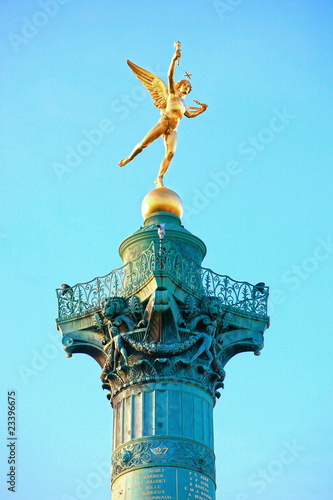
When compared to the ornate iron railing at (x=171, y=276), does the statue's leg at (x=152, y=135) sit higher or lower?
higher

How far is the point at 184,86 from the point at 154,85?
1.66 meters

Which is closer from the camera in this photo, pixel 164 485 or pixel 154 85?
pixel 164 485

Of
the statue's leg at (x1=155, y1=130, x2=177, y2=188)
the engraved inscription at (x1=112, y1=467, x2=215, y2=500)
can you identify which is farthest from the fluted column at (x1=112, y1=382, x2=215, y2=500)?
the statue's leg at (x1=155, y1=130, x2=177, y2=188)

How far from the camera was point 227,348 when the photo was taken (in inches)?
1471

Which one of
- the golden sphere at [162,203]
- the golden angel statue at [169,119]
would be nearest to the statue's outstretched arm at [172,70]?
the golden angel statue at [169,119]

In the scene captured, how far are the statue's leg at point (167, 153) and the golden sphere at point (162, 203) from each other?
719mm

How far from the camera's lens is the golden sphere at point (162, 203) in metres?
39.8

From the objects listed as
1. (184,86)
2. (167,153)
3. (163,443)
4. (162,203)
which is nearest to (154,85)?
(184,86)

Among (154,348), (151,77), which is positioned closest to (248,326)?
(154,348)

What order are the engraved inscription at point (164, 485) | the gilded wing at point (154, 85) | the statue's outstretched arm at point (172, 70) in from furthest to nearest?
the gilded wing at point (154, 85), the statue's outstretched arm at point (172, 70), the engraved inscription at point (164, 485)

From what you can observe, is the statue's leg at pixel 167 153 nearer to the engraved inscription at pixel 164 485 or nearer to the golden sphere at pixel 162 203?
the golden sphere at pixel 162 203

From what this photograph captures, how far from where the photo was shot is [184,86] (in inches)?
1602

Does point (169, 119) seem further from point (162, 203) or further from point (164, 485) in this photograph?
point (164, 485)

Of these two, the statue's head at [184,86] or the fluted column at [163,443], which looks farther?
the statue's head at [184,86]
